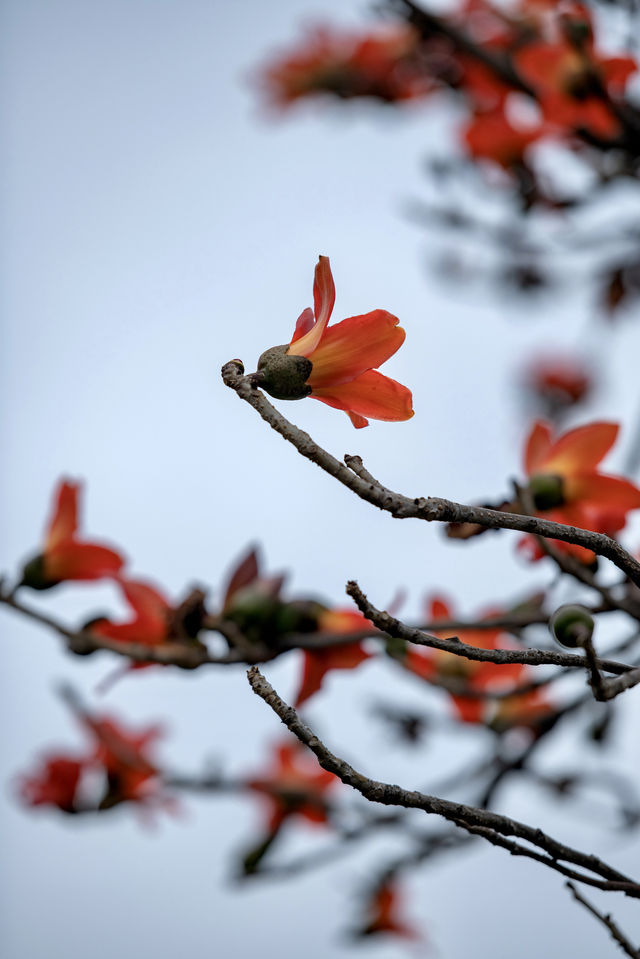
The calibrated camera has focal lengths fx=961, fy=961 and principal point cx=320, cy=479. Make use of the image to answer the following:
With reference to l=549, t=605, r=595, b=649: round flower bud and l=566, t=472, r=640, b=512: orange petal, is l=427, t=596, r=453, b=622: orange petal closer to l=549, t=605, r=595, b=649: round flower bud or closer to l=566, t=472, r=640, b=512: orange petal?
l=566, t=472, r=640, b=512: orange petal

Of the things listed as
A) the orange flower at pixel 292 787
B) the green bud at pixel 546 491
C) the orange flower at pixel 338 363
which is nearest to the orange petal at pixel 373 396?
the orange flower at pixel 338 363

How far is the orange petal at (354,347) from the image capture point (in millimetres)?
817

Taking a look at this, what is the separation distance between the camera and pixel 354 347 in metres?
0.83

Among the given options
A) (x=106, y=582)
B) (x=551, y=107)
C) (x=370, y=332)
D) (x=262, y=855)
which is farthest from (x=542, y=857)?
(x=551, y=107)

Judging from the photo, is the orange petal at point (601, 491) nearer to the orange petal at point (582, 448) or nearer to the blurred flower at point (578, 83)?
the orange petal at point (582, 448)

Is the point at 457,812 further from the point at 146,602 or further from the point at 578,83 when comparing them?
the point at 578,83

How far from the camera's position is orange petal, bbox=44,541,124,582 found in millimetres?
1333

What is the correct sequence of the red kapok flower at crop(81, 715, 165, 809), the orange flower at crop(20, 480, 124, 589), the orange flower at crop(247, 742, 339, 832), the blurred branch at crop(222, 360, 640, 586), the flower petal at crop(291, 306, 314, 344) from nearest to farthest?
the blurred branch at crop(222, 360, 640, 586) < the flower petal at crop(291, 306, 314, 344) < the orange flower at crop(20, 480, 124, 589) < the red kapok flower at crop(81, 715, 165, 809) < the orange flower at crop(247, 742, 339, 832)

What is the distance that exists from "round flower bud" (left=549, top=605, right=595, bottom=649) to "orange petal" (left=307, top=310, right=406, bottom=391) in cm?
26

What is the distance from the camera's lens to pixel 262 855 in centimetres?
178

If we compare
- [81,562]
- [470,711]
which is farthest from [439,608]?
[81,562]

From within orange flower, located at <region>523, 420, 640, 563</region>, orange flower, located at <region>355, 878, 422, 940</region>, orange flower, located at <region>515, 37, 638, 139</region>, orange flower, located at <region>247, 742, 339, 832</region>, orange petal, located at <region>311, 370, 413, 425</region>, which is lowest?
orange flower, located at <region>355, 878, 422, 940</region>

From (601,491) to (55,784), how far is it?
49.7 inches

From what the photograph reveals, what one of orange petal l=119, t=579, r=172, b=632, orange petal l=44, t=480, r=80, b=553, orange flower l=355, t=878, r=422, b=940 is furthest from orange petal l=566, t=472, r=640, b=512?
orange flower l=355, t=878, r=422, b=940
